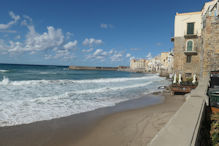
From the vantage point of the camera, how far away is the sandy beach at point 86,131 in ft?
14.7

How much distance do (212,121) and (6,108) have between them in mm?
9588

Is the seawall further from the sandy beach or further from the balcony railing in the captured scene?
the balcony railing

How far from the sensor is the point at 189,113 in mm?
2545

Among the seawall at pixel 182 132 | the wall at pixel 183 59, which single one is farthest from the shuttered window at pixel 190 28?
the seawall at pixel 182 132

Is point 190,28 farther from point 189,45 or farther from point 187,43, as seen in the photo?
point 189,45

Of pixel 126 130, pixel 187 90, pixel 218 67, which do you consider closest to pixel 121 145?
pixel 126 130

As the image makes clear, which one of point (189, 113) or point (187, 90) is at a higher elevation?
point (189, 113)

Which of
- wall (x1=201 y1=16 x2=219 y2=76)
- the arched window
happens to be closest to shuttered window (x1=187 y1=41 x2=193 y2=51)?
the arched window

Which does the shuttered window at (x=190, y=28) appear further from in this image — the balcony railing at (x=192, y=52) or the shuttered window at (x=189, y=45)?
the balcony railing at (x=192, y=52)

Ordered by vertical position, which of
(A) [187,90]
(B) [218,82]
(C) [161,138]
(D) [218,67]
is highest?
(D) [218,67]

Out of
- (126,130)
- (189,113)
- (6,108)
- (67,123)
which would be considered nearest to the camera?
(189,113)

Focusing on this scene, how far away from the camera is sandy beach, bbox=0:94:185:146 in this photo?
4477mm

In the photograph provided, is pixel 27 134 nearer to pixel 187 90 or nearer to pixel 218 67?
pixel 218 67

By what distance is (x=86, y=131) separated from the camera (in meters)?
5.37
